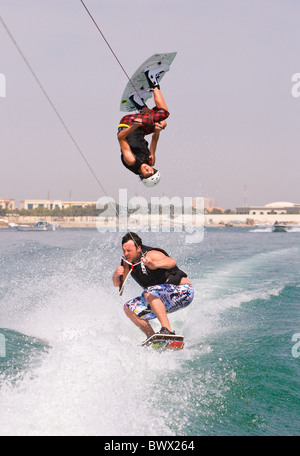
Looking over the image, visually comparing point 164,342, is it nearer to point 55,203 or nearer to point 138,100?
point 138,100

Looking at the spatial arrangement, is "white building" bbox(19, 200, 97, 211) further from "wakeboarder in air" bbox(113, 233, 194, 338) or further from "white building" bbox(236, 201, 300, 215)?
"wakeboarder in air" bbox(113, 233, 194, 338)

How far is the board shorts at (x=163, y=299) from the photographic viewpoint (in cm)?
693

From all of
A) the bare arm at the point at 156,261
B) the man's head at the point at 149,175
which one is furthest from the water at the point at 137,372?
the man's head at the point at 149,175

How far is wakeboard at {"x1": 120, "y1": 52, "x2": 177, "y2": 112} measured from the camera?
6.15 meters

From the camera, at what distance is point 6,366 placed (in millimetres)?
5840

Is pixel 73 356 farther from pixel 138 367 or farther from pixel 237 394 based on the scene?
pixel 237 394

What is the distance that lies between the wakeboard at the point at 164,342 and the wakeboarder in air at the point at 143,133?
1927mm

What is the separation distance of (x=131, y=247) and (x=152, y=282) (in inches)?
28.4

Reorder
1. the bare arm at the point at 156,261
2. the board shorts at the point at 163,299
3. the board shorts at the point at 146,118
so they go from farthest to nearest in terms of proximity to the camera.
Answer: the board shorts at the point at 163,299, the bare arm at the point at 156,261, the board shorts at the point at 146,118

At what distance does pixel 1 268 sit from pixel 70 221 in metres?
121

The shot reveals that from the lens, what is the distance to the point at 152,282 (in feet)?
23.2

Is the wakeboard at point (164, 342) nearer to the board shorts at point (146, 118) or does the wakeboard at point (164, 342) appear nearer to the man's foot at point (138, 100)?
the board shorts at point (146, 118)

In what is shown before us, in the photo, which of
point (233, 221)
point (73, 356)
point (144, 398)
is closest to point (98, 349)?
point (73, 356)

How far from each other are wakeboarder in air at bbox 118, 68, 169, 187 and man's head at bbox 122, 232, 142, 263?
835 mm
